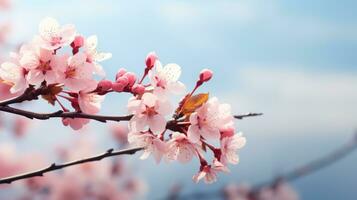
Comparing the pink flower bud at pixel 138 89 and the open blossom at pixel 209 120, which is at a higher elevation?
the pink flower bud at pixel 138 89

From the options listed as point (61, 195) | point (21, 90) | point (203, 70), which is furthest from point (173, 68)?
point (61, 195)

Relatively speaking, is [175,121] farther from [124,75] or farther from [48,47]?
[48,47]

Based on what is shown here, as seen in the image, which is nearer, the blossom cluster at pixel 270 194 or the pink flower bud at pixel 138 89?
the pink flower bud at pixel 138 89

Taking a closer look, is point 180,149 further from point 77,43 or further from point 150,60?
point 77,43

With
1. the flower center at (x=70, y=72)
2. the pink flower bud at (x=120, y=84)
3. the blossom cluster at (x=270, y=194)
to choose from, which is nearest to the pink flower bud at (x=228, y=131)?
the pink flower bud at (x=120, y=84)

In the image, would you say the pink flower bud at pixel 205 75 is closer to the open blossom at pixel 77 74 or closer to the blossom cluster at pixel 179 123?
the blossom cluster at pixel 179 123

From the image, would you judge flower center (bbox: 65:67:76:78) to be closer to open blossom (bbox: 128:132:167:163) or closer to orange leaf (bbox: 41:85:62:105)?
orange leaf (bbox: 41:85:62:105)

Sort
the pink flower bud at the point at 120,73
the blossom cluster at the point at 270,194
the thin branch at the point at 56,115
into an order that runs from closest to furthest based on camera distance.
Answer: the thin branch at the point at 56,115
the pink flower bud at the point at 120,73
the blossom cluster at the point at 270,194
